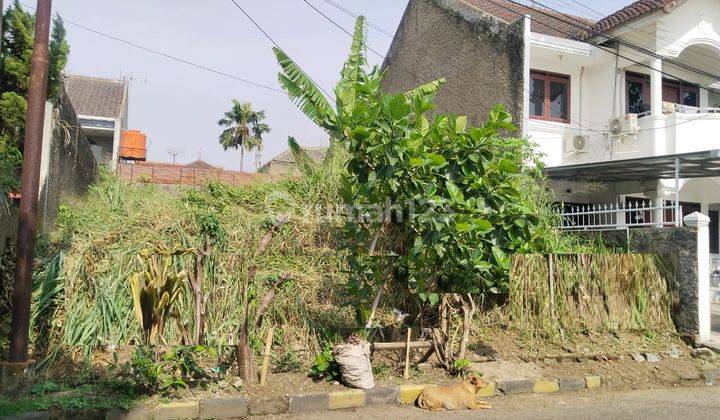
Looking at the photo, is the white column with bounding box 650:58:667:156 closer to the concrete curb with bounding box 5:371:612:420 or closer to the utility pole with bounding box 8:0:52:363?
the concrete curb with bounding box 5:371:612:420

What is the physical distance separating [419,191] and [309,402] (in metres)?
2.84

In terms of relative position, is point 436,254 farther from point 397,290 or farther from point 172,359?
point 172,359

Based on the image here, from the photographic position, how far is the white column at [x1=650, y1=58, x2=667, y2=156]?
43.4 ft

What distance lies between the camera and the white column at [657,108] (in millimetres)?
13234

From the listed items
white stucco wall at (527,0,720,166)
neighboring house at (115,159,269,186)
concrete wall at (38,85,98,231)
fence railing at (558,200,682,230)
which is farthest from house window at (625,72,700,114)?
concrete wall at (38,85,98,231)

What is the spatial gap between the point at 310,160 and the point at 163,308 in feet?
17.9

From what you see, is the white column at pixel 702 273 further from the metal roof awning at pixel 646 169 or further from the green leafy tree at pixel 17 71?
the green leafy tree at pixel 17 71

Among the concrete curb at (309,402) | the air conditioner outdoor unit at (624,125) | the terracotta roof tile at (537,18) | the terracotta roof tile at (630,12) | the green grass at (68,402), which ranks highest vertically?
the terracotta roof tile at (537,18)

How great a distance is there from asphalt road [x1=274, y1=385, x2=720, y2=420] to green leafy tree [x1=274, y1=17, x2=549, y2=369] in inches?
43.1

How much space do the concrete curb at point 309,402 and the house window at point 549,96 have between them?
28.6 feet

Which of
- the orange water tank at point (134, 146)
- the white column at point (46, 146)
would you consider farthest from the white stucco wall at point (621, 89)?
the orange water tank at point (134, 146)

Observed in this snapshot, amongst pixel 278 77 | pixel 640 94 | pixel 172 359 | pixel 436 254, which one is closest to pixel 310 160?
pixel 278 77

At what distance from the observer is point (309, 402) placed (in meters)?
6.04

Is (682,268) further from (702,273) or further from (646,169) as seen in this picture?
(646,169)
